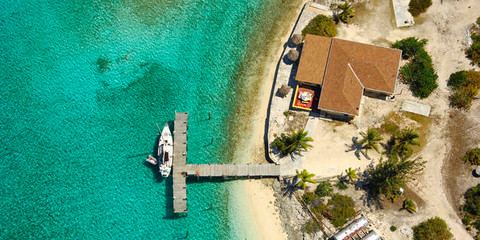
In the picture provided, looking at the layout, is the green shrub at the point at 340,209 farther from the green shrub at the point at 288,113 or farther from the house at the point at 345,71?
the green shrub at the point at 288,113

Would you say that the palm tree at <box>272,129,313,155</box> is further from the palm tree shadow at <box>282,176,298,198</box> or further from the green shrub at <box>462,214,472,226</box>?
the green shrub at <box>462,214,472,226</box>

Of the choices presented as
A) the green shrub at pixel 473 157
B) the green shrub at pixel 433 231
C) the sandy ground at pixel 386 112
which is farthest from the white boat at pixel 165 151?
the green shrub at pixel 473 157

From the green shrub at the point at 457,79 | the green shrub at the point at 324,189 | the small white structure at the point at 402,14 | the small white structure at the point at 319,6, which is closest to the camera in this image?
the green shrub at the point at 324,189

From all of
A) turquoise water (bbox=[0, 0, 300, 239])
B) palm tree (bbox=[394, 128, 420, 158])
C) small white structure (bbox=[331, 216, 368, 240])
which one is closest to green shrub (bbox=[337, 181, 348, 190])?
small white structure (bbox=[331, 216, 368, 240])

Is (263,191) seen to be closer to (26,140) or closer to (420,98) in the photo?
(420,98)

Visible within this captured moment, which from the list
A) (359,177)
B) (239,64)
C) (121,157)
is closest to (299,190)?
(359,177)

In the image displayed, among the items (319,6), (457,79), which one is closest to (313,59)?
(319,6)
